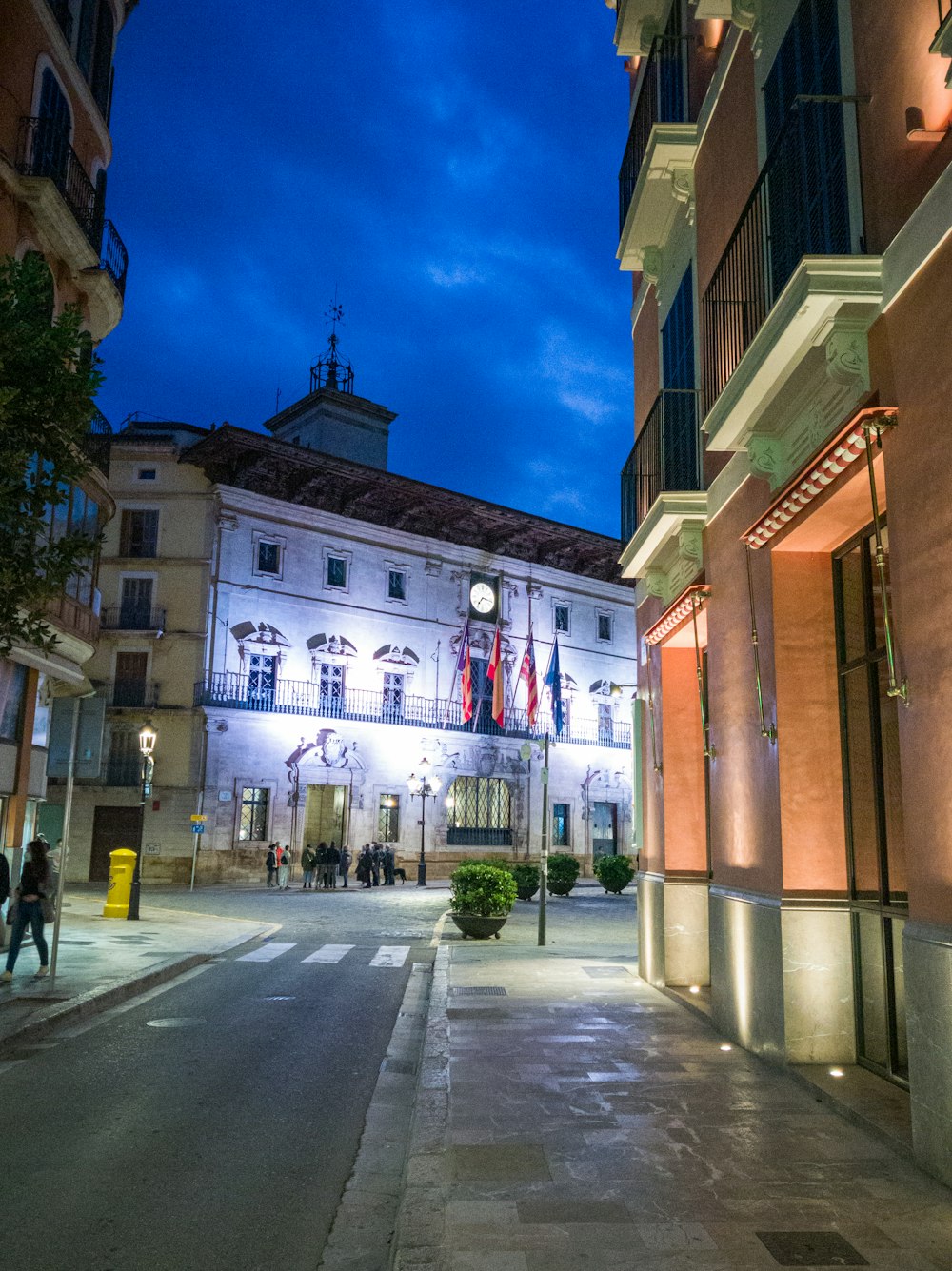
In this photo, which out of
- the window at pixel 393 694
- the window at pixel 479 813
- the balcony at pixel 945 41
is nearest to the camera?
the balcony at pixel 945 41

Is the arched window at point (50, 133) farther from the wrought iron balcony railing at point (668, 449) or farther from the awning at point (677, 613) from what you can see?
the awning at point (677, 613)

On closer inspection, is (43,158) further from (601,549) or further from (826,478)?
(601,549)

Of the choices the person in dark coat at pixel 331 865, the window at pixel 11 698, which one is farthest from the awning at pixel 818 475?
the person in dark coat at pixel 331 865

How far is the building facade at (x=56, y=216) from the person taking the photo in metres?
14.4

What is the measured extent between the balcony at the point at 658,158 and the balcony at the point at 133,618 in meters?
26.3

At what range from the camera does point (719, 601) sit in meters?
9.75

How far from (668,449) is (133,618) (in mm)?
28955

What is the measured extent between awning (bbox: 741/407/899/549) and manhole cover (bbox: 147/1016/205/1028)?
7.30m

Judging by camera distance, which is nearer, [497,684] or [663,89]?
[663,89]

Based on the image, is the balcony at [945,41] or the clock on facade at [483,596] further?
the clock on facade at [483,596]

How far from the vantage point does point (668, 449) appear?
11.5 metres

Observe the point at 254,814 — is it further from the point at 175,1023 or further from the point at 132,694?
the point at 175,1023

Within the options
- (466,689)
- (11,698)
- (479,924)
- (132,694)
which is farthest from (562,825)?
(11,698)

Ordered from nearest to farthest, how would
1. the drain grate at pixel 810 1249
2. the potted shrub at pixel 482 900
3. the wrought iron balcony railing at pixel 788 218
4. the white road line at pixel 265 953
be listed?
the drain grate at pixel 810 1249
the wrought iron balcony railing at pixel 788 218
the white road line at pixel 265 953
the potted shrub at pixel 482 900
